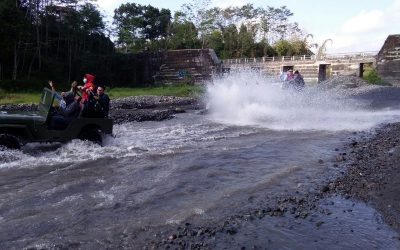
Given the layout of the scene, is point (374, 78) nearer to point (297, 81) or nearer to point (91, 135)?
point (297, 81)

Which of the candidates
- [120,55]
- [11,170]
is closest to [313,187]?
[11,170]

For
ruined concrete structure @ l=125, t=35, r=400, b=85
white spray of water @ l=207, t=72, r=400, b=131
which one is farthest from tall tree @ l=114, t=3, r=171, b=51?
white spray of water @ l=207, t=72, r=400, b=131

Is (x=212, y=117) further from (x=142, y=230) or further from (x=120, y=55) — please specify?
(x=120, y=55)

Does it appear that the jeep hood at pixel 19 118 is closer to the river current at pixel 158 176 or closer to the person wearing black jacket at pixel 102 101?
the river current at pixel 158 176

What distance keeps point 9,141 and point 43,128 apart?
3.35 ft

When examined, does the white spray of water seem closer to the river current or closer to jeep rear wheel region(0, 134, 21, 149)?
the river current

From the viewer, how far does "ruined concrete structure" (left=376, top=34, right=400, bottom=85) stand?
52219 millimetres

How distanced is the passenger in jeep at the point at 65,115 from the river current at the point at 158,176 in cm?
65

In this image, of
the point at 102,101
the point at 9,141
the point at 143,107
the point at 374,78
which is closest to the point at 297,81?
the point at 143,107

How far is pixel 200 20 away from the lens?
276 ft

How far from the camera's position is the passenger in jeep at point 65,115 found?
41.5 feet

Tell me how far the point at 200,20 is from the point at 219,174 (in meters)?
76.9

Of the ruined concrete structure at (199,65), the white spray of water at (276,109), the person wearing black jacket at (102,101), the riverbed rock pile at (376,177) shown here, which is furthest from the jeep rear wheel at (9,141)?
the ruined concrete structure at (199,65)

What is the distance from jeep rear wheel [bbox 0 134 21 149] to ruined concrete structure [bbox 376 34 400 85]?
49.1 meters
